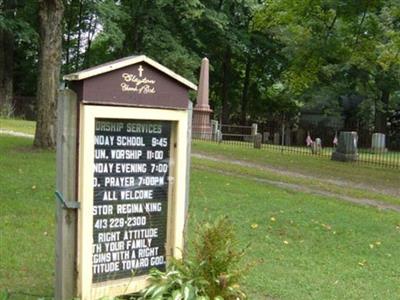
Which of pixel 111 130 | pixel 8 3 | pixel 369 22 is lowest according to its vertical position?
pixel 111 130

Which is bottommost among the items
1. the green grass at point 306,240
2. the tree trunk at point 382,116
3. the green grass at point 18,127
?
the green grass at point 306,240

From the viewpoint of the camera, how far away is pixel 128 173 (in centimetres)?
425

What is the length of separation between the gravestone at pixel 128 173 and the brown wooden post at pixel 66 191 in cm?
2

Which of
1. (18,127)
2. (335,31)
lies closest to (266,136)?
(335,31)

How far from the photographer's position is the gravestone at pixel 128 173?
13.1 ft

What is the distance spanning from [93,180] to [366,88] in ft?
108

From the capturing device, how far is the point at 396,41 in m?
15.3

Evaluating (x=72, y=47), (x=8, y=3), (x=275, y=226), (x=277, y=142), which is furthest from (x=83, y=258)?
(x=72, y=47)

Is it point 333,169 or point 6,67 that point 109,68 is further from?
point 6,67

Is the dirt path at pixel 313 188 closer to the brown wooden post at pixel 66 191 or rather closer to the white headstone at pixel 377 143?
the brown wooden post at pixel 66 191

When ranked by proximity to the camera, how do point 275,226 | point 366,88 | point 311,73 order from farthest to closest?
point 366,88 < point 311,73 < point 275,226

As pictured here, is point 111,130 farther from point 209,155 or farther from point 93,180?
point 209,155

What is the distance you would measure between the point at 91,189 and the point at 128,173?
337 millimetres

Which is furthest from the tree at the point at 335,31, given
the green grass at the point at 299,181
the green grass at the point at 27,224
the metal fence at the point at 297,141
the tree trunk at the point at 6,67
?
the tree trunk at the point at 6,67
